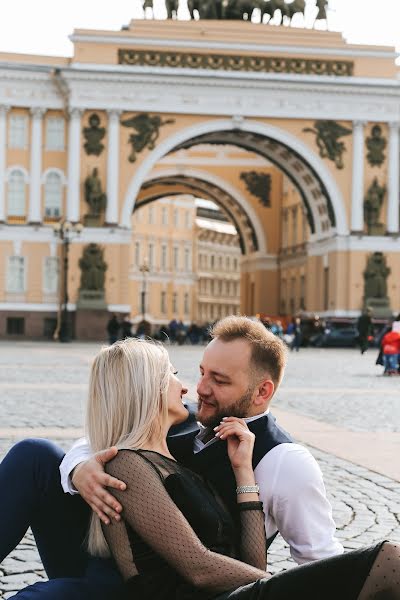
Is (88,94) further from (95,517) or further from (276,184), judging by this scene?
(95,517)

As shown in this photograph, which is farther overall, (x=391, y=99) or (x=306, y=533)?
(x=391, y=99)

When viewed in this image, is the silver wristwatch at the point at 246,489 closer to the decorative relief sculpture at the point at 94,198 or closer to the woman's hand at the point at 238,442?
the woman's hand at the point at 238,442

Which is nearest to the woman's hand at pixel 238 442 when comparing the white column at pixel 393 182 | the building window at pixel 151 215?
the white column at pixel 393 182

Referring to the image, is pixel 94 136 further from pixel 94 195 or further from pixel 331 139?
pixel 331 139

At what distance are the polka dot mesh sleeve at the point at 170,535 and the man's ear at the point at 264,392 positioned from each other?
54 cm

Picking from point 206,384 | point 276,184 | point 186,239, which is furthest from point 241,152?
point 206,384

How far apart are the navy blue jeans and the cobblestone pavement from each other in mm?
1033

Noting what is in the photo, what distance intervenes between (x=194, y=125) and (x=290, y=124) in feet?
12.7

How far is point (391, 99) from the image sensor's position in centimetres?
4875

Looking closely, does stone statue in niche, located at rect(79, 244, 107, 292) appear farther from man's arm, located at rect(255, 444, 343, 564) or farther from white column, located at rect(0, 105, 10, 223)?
man's arm, located at rect(255, 444, 343, 564)

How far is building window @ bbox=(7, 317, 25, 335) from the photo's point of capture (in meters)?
47.8

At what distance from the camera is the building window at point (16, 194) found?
48.2 m

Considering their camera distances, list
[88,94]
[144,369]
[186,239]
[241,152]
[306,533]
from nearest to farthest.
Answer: [144,369]
[306,533]
[88,94]
[241,152]
[186,239]

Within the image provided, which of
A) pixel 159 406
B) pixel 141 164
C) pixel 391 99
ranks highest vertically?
pixel 391 99
